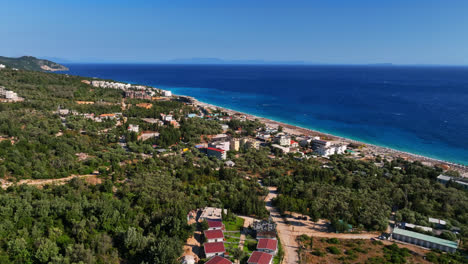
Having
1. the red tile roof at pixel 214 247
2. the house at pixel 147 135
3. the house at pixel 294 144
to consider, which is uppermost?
the house at pixel 147 135

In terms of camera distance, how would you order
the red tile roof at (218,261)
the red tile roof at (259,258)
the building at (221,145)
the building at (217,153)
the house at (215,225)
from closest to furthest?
the red tile roof at (218,261) < the red tile roof at (259,258) < the house at (215,225) < the building at (217,153) < the building at (221,145)

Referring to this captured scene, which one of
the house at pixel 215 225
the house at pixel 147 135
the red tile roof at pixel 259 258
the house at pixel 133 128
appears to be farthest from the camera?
the house at pixel 133 128

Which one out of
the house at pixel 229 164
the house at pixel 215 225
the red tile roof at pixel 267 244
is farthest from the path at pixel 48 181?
the red tile roof at pixel 267 244

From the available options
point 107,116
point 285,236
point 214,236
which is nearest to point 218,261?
point 214,236

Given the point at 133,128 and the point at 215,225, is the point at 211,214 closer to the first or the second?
→ the point at 215,225

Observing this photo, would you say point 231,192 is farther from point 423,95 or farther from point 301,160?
point 423,95

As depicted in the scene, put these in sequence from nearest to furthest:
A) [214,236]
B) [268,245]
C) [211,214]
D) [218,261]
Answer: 1. [218,261]
2. [268,245]
3. [214,236]
4. [211,214]

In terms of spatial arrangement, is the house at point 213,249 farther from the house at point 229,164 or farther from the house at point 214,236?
the house at point 229,164

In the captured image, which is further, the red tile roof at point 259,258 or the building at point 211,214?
the building at point 211,214
